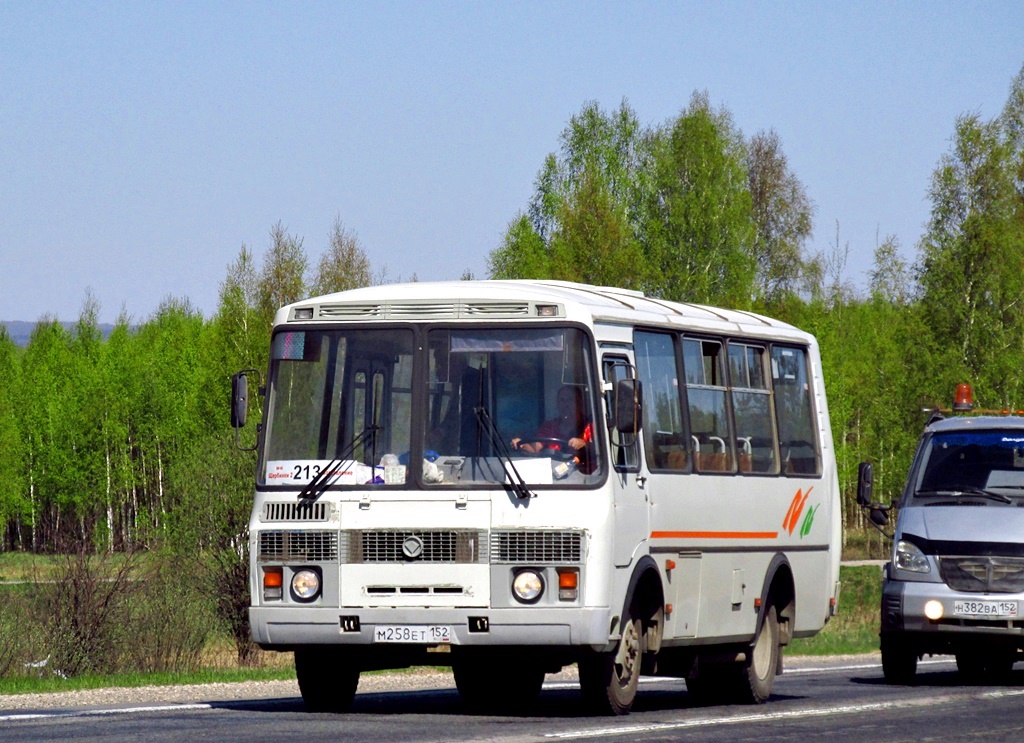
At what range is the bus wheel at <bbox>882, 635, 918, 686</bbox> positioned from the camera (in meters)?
18.1

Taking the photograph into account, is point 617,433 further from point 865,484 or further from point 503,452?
point 865,484

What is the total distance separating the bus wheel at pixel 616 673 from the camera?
12.9 metres

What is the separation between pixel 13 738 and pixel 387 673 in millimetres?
10730

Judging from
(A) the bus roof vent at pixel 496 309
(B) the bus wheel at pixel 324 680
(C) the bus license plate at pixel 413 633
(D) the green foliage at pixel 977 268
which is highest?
(D) the green foliage at pixel 977 268

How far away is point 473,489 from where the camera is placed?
41.3 feet

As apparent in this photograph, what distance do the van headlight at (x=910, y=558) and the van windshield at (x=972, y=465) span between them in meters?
0.60

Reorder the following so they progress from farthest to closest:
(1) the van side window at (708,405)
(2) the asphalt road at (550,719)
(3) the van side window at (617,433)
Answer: (1) the van side window at (708,405), (3) the van side window at (617,433), (2) the asphalt road at (550,719)

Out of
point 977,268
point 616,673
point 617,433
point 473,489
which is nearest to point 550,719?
point 616,673

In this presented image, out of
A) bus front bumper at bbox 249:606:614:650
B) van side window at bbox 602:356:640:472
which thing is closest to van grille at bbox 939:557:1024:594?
van side window at bbox 602:356:640:472

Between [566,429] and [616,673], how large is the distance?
1768 millimetres

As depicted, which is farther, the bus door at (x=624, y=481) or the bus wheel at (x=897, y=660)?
the bus wheel at (x=897, y=660)

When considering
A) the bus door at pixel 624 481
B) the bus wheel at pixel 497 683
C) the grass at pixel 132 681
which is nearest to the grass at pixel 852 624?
the grass at pixel 132 681

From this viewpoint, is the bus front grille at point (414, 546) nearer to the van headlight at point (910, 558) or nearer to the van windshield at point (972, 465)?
the van headlight at point (910, 558)

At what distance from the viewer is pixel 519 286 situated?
43.9 ft
